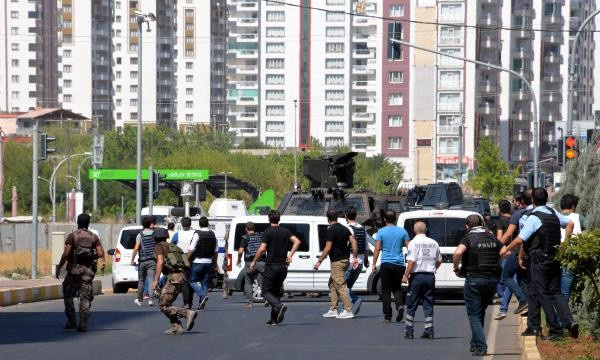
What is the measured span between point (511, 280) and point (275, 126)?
421 feet

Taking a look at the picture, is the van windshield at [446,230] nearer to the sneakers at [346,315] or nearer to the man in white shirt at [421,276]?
the sneakers at [346,315]

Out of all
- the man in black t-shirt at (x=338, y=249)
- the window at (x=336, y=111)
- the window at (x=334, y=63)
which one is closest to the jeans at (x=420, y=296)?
the man in black t-shirt at (x=338, y=249)

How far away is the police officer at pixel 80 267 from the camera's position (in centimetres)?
2022

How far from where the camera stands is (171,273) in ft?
63.7

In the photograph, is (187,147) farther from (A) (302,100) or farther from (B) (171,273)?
(B) (171,273)

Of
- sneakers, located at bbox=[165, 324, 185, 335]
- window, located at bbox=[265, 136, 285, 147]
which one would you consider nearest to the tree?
window, located at bbox=[265, 136, 285, 147]

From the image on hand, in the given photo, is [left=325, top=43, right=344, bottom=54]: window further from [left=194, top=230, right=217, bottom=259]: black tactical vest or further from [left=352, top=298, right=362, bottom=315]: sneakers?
[left=352, top=298, right=362, bottom=315]: sneakers

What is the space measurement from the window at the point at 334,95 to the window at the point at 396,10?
55.1ft

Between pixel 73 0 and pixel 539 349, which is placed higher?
pixel 73 0

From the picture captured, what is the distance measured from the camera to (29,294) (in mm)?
28766

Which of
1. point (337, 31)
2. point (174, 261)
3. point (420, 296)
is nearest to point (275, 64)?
point (337, 31)

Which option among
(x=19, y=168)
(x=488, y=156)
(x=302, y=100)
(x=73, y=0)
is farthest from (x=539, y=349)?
(x=73, y=0)

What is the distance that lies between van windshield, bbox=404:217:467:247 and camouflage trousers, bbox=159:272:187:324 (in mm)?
8137

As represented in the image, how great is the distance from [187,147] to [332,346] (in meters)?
103
